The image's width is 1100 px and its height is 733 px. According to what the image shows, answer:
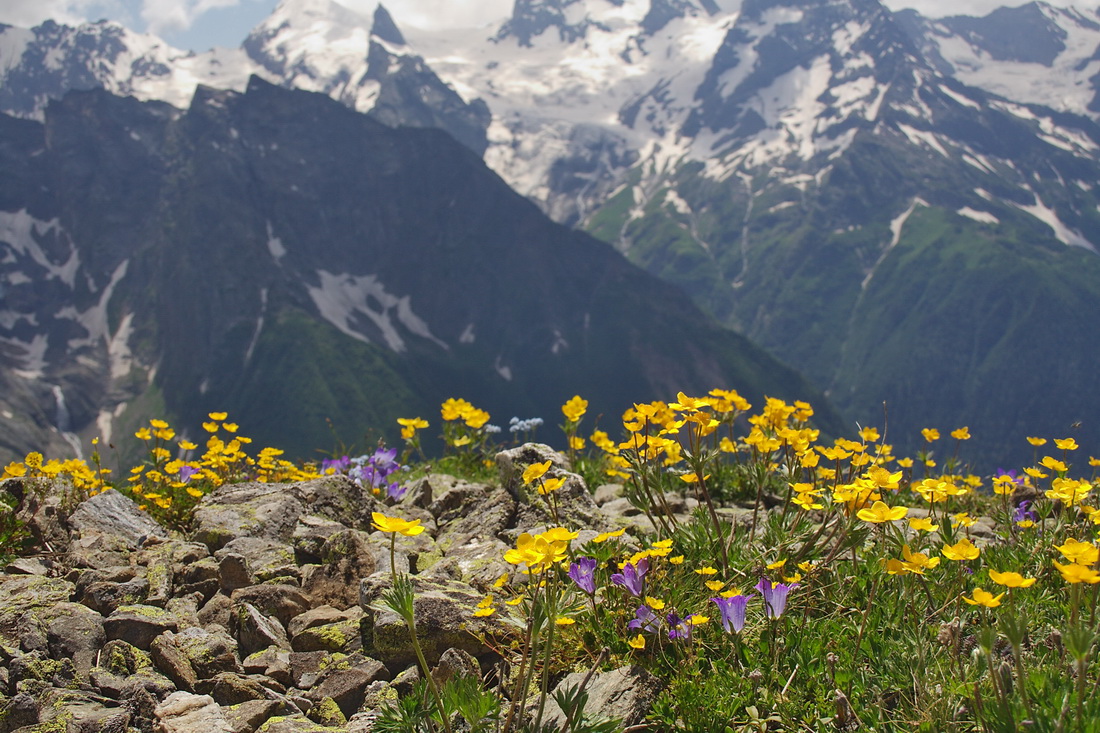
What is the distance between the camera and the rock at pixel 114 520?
26.3 feet

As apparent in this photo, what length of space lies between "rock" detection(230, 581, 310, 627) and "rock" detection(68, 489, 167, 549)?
6.57 feet

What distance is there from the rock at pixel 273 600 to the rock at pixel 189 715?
132 centimetres

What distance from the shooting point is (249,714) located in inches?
200

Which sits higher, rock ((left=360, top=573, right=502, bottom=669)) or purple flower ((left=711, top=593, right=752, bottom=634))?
purple flower ((left=711, top=593, right=752, bottom=634))

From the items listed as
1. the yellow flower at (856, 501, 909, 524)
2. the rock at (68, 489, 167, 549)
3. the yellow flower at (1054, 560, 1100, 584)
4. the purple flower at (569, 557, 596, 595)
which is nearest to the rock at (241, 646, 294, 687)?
the purple flower at (569, 557, 596, 595)

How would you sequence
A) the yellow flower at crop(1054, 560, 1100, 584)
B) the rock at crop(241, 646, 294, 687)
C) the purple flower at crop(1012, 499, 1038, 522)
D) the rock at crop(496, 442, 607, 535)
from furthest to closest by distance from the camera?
the rock at crop(496, 442, 607, 535), the purple flower at crop(1012, 499, 1038, 522), the rock at crop(241, 646, 294, 687), the yellow flower at crop(1054, 560, 1100, 584)

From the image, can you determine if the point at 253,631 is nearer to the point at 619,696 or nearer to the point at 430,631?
the point at 430,631

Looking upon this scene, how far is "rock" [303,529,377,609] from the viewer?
7.09 meters

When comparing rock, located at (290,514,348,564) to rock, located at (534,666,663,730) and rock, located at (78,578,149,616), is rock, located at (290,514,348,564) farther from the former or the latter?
rock, located at (534,666,663,730)

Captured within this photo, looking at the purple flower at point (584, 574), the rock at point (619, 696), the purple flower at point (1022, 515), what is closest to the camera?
the rock at point (619, 696)

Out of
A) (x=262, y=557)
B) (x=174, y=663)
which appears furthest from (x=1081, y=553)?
(x=262, y=557)

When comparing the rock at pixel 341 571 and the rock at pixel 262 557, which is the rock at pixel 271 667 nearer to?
the rock at pixel 341 571

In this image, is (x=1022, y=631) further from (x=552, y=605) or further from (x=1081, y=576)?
(x=552, y=605)

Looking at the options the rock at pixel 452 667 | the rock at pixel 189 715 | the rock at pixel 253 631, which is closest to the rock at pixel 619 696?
the rock at pixel 452 667
